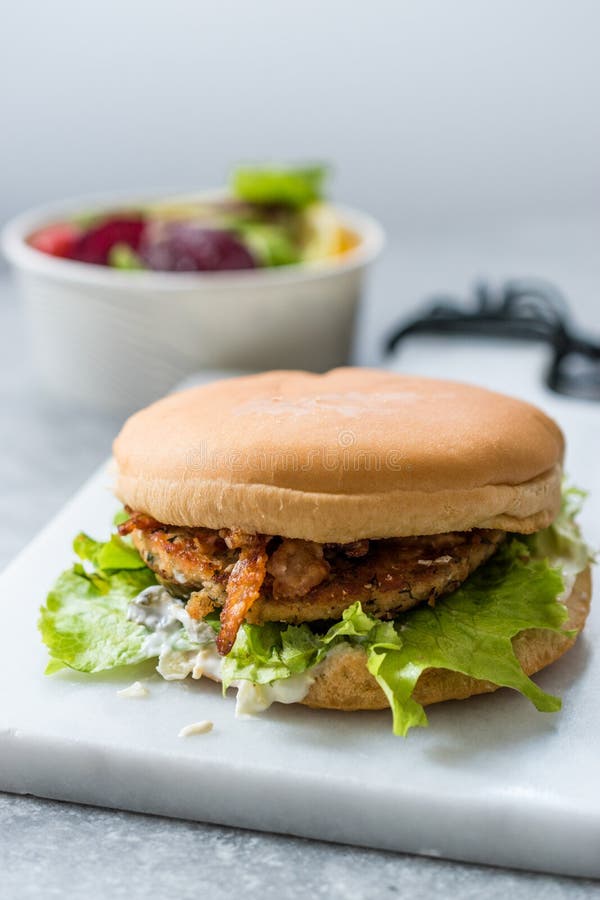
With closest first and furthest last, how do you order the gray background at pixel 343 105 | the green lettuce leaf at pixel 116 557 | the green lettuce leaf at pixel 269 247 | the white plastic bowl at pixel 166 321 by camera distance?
the green lettuce leaf at pixel 116 557 < the white plastic bowl at pixel 166 321 < the green lettuce leaf at pixel 269 247 < the gray background at pixel 343 105

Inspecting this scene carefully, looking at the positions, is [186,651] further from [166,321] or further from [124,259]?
[124,259]

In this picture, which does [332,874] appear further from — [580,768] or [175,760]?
[580,768]

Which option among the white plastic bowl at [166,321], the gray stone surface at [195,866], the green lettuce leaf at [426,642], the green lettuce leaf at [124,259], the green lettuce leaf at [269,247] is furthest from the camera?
the green lettuce leaf at [269,247]

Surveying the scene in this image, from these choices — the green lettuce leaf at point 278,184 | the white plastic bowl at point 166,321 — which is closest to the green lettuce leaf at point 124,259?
the white plastic bowl at point 166,321

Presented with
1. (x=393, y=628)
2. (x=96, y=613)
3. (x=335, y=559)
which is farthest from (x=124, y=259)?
(x=393, y=628)

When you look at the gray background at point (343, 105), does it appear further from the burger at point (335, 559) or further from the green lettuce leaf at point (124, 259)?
the burger at point (335, 559)

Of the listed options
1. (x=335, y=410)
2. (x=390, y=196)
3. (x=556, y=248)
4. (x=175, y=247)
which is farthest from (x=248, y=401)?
(x=390, y=196)
